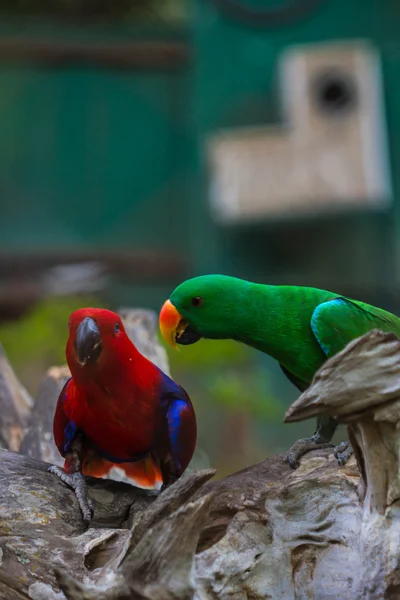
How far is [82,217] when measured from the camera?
13.2ft

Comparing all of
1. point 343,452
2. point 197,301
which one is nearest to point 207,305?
point 197,301

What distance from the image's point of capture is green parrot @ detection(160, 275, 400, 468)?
1.00 m

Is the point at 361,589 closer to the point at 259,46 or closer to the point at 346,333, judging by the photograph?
the point at 346,333

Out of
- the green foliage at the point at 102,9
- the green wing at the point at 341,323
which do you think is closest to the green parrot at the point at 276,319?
the green wing at the point at 341,323

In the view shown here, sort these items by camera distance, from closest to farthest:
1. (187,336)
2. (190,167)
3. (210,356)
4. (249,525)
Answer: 1. (249,525)
2. (187,336)
3. (210,356)
4. (190,167)

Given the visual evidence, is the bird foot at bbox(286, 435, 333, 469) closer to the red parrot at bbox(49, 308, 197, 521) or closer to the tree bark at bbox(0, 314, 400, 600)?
the tree bark at bbox(0, 314, 400, 600)

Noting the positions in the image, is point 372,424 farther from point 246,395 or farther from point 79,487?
point 246,395

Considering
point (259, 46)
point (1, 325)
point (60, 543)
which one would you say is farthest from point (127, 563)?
point (259, 46)

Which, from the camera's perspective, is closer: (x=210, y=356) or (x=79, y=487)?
(x=79, y=487)

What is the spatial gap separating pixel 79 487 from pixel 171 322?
0.27 meters

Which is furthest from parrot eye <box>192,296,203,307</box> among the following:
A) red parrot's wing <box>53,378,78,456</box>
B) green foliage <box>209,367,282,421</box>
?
green foliage <box>209,367,282,421</box>

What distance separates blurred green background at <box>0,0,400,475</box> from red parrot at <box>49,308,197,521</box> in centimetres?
157

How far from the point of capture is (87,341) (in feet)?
3.00

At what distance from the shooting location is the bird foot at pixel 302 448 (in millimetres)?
1021
